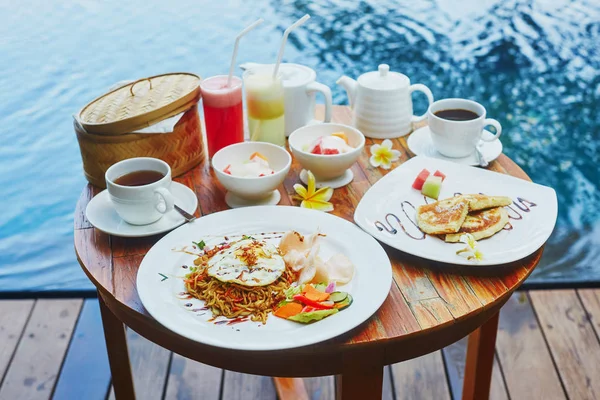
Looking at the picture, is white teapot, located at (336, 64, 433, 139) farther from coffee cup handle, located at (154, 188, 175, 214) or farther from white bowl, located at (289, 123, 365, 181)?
coffee cup handle, located at (154, 188, 175, 214)

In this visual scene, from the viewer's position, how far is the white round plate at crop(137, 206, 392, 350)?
38.9 inches

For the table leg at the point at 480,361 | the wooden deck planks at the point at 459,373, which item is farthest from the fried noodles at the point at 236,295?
the wooden deck planks at the point at 459,373

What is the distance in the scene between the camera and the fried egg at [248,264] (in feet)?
3.61

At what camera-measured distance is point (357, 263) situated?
1.15 metres

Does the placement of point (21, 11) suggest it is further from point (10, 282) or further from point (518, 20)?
point (518, 20)

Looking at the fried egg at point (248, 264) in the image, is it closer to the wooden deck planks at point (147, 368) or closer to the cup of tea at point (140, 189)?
the cup of tea at point (140, 189)

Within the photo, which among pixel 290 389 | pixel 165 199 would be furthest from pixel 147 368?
pixel 165 199

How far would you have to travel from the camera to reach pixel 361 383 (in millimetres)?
1085

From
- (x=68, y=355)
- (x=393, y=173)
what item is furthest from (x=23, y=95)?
(x=393, y=173)

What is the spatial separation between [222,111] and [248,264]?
54 centimetres

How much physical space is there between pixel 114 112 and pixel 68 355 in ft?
3.45

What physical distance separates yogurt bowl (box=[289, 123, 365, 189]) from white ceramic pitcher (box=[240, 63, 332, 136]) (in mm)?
107

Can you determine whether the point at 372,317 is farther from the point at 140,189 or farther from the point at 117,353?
the point at 117,353

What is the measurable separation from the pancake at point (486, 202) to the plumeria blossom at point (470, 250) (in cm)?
11
